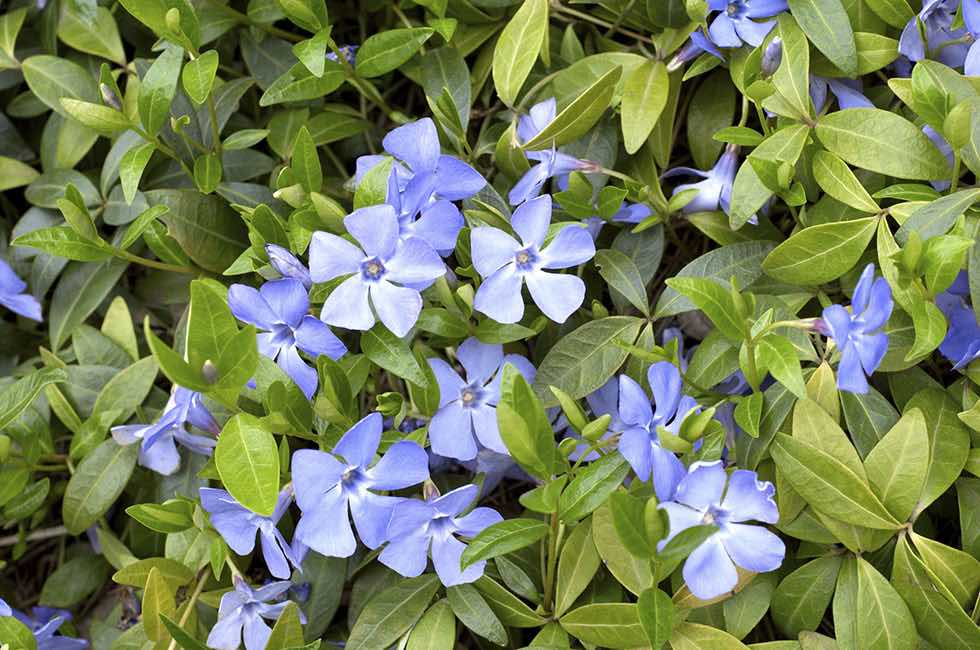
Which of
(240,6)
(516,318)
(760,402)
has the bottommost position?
(760,402)

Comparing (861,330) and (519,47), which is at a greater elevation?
(519,47)

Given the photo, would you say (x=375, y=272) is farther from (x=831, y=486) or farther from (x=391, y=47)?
(x=831, y=486)

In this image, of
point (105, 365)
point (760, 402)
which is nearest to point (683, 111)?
point (760, 402)

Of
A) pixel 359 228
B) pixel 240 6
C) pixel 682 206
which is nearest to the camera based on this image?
pixel 359 228

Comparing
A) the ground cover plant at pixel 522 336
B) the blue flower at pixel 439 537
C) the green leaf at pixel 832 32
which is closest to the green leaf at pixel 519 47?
the ground cover plant at pixel 522 336

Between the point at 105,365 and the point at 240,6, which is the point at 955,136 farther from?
the point at 105,365

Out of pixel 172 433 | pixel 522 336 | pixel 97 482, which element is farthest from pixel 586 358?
pixel 97 482

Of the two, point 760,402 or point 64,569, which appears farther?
point 64,569

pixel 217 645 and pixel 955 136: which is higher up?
pixel 955 136
